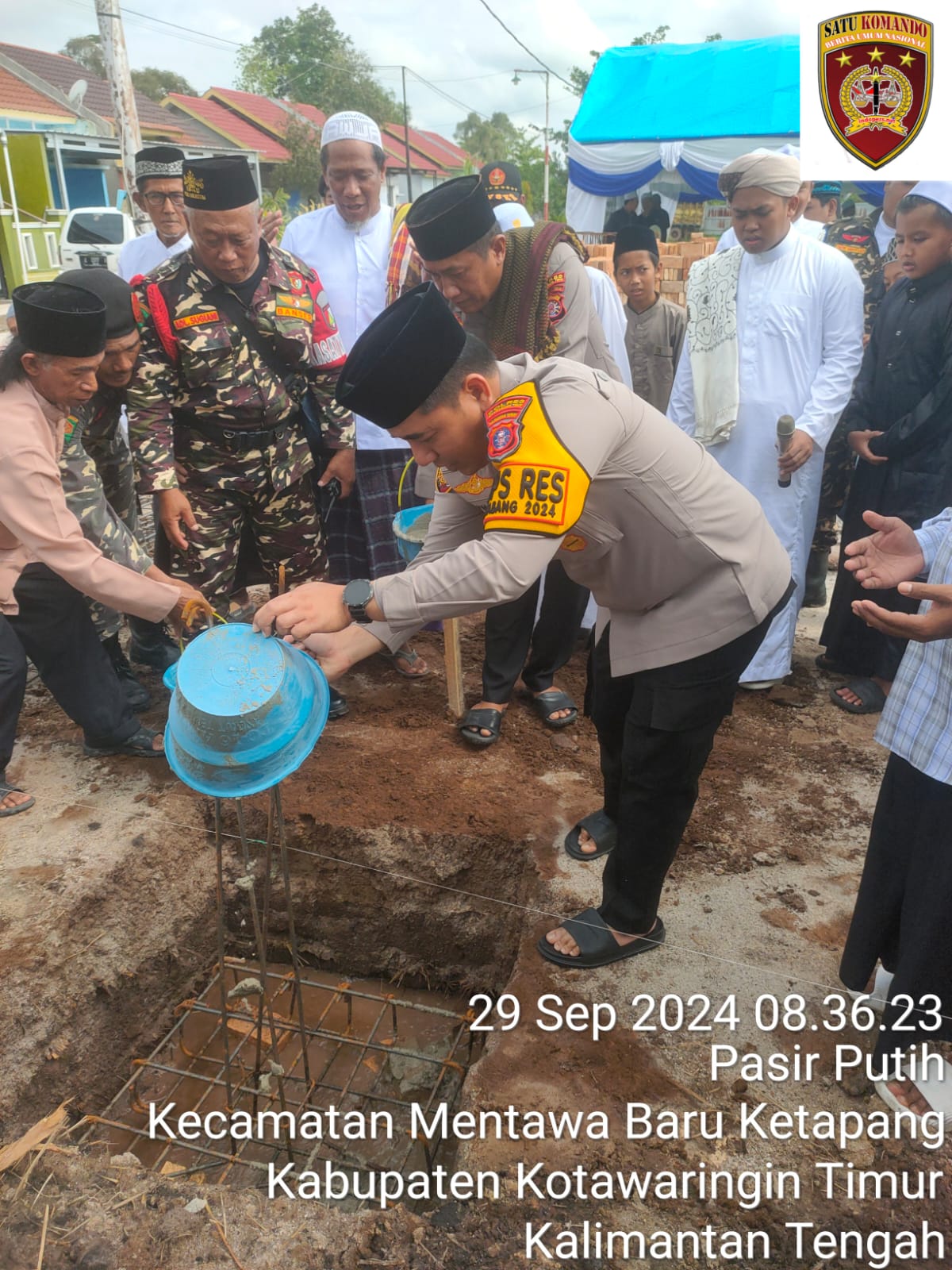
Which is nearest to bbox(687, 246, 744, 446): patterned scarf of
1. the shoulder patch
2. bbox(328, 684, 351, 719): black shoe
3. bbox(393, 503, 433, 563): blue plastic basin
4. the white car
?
bbox(393, 503, 433, 563): blue plastic basin

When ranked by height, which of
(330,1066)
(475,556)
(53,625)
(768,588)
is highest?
(475,556)

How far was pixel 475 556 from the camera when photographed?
1.84 meters

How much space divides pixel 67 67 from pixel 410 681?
3540 centimetres

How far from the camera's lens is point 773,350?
12.5 feet

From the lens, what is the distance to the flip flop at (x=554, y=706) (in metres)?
3.74

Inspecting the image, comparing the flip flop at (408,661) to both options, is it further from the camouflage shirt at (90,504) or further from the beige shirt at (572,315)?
the beige shirt at (572,315)

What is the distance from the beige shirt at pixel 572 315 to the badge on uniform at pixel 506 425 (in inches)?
56.1

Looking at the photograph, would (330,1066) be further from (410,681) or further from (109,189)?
(109,189)

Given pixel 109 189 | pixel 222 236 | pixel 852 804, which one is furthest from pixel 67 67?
pixel 852 804

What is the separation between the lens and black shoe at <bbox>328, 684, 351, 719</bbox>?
3826mm

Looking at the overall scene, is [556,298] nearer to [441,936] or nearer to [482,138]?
[441,936]

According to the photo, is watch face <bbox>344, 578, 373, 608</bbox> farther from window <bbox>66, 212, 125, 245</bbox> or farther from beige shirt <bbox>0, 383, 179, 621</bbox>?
window <bbox>66, 212, 125, 245</bbox>

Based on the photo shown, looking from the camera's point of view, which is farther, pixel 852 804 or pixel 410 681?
pixel 410 681

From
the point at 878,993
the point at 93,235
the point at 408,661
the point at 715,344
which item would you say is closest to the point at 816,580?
Result: the point at 715,344
